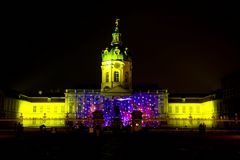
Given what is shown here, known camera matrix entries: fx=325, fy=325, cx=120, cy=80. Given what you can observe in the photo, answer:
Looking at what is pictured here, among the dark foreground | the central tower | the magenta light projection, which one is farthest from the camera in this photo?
the magenta light projection

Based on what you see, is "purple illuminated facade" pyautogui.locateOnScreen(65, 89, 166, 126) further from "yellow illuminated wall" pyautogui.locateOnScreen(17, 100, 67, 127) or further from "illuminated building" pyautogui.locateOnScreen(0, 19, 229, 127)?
"yellow illuminated wall" pyautogui.locateOnScreen(17, 100, 67, 127)

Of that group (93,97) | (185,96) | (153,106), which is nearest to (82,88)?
(93,97)

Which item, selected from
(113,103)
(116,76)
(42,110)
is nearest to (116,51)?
(116,76)

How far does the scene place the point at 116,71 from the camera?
75312 mm

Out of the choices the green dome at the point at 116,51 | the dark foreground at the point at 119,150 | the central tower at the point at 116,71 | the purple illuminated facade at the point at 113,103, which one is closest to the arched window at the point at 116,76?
the central tower at the point at 116,71

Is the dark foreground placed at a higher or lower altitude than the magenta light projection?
lower

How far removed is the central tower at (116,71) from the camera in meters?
73.7

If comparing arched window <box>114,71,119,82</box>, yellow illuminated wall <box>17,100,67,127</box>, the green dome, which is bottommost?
yellow illuminated wall <box>17,100,67,127</box>

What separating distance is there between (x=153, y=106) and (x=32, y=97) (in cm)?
3065

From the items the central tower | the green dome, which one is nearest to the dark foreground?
the central tower

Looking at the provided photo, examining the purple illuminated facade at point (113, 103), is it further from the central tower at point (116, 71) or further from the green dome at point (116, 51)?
the green dome at point (116, 51)

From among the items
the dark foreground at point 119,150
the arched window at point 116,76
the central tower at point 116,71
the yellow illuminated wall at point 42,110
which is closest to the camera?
the dark foreground at point 119,150

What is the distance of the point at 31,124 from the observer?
247 ft

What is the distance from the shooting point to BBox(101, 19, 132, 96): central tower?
73688 mm
